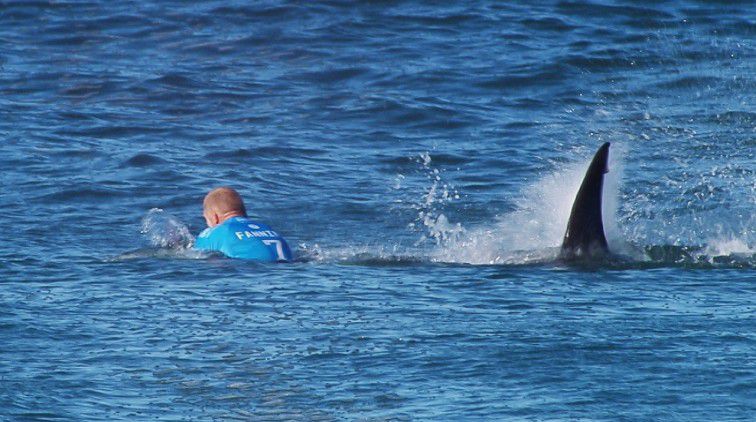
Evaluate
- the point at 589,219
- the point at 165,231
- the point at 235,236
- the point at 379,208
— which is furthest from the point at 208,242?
the point at 379,208

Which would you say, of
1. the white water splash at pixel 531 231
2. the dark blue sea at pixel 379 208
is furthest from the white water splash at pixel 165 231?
the white water splash at pixel 531 231

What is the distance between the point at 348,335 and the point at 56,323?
1.92 metres

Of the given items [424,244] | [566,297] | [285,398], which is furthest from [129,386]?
[424,244]

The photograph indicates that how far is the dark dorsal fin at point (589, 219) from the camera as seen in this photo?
444 inches

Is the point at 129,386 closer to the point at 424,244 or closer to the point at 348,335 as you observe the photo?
the point at 348,335

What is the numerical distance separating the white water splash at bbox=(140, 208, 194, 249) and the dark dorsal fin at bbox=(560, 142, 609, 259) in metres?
3.26

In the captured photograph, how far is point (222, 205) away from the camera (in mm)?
12117

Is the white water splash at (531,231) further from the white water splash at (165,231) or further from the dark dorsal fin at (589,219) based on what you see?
the white water splash at (165,231)

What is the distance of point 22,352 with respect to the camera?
884 cm

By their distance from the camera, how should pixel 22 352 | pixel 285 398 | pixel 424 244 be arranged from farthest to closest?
pixel 424 244, pixel 22 352, pixel 285 398

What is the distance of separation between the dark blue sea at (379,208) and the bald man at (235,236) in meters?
0.18

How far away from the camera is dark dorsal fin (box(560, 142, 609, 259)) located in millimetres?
11286

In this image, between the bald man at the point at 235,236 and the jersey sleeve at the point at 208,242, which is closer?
the bald man at the point at 235,236

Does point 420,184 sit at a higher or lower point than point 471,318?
higher
